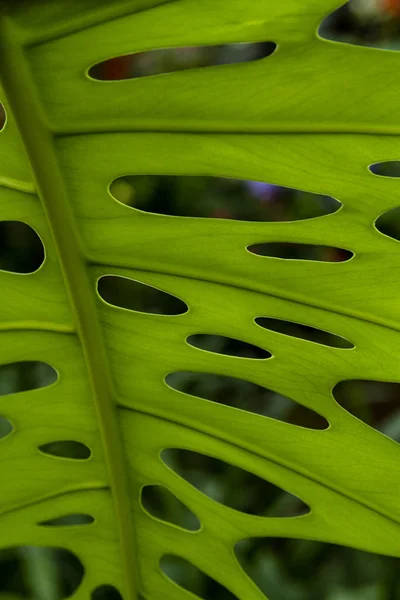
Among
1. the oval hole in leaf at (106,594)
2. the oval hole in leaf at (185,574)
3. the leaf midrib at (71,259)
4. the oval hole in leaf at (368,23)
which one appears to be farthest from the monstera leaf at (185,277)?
the oval hole in leaf at (368,23)

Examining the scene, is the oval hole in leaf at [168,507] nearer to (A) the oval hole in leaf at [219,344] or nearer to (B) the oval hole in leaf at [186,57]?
(A) the oval hole in leaf at [219,344]

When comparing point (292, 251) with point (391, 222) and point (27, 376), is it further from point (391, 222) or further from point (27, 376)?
point (27, 376)

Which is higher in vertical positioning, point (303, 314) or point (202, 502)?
point (303, 314)

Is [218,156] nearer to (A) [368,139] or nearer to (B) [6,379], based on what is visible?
(A) [368,139]

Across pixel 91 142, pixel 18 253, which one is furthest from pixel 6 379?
pixel 91 142

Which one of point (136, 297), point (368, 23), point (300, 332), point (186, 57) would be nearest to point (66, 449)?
point (136, 297)

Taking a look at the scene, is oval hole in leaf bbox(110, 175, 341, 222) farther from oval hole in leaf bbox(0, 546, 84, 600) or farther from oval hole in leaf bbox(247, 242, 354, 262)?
oval hole in leaf bbox(0, 546, 84, 600)

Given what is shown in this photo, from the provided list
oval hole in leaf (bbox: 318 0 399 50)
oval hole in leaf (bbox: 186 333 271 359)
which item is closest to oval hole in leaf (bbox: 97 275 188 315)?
oval hole in leaf (bbox: 186 333 271 359)
